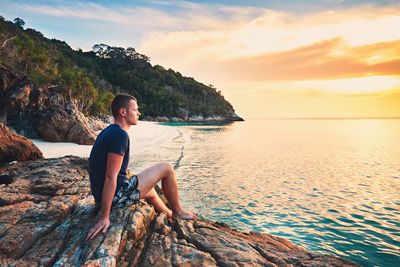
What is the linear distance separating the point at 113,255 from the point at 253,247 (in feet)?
6.90

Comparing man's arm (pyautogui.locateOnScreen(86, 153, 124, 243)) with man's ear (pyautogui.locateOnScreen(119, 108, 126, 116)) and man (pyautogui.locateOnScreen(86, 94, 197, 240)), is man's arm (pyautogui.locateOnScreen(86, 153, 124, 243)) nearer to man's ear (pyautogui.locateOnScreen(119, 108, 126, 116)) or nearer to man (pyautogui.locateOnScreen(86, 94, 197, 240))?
man (pyautogui.locateOnScreen(86, 94, 197, 240))

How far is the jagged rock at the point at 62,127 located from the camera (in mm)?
22234

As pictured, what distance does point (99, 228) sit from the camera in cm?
374

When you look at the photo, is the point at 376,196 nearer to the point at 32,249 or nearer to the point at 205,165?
the point at 205,165

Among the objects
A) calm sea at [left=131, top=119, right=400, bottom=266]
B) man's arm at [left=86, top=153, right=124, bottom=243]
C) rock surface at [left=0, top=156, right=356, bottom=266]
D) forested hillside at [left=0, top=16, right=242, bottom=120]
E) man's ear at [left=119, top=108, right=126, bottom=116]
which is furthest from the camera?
forested hillside at [left=0, top=16, right=242, bottom=120]

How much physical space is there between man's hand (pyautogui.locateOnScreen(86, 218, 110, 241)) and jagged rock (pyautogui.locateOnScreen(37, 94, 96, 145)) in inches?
797

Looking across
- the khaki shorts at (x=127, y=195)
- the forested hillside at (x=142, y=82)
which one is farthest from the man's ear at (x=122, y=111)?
the forested hillside at (x=142, y=82)

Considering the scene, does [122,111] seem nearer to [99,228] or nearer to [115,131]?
[115,131]

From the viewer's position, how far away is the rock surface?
3.60 metres

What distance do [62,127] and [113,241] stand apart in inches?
846

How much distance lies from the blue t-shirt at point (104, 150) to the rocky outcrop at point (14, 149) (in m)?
5.08

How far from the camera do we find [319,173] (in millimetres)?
18453

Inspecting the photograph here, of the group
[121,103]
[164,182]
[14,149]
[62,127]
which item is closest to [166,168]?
[164,182]

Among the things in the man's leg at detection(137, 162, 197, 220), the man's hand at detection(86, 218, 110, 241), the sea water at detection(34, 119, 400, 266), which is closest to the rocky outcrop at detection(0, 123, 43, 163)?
the man's leg at detection(137, 162, 197, 220)
